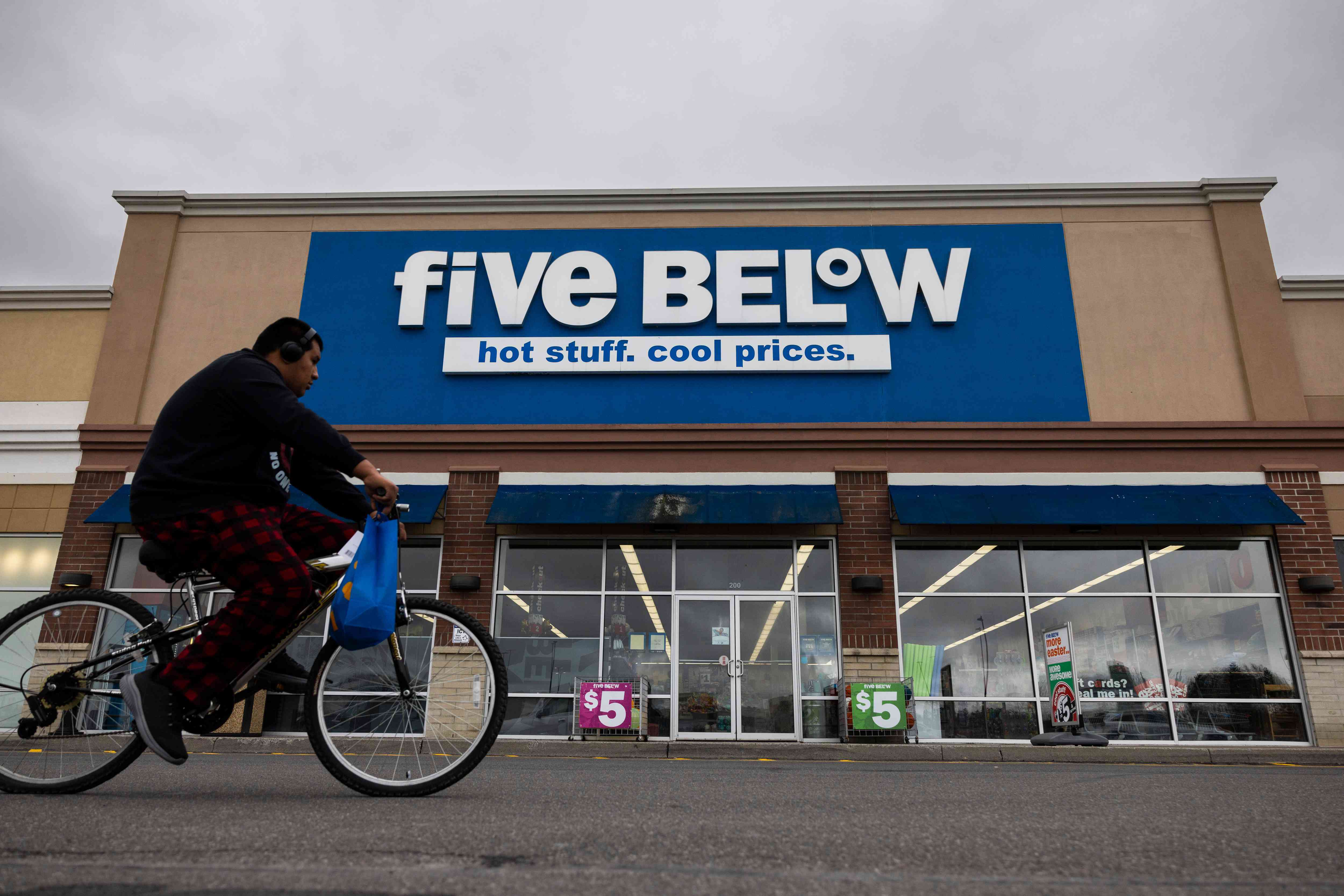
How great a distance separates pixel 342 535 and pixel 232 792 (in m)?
1.00

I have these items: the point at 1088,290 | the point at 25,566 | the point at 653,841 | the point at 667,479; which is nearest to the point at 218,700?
the point at 653,841

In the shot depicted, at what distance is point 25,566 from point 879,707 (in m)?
13.3

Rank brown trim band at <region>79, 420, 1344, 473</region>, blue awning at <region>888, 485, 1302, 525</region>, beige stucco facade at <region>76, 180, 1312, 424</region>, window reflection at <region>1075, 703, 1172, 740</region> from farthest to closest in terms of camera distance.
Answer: beige stucco facade at <region>76, 180, 1312, 424</region>
brown trim band at <region>79, 420, 1344, 473</region>
blue awning at <region>888, 485, 1302, 525</region>
window reflection at <region>1075, 703, 1172, 740</region>

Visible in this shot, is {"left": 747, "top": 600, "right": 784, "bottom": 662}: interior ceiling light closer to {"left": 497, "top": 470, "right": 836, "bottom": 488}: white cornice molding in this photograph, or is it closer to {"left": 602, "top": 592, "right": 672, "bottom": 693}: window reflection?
{"left": 602, "top": 592, "right": 672, "bottom": 693}: window reflection

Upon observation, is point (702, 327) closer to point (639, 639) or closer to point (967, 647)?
point (639, 639)

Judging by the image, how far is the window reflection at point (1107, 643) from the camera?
41.9ft

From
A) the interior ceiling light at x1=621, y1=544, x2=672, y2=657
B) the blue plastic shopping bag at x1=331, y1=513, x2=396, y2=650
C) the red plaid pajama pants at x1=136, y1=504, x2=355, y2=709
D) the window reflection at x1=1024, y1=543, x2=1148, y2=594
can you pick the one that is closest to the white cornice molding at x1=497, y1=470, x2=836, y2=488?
the interior ceiling light at x1=621, y1=544, x2=672, y2=657

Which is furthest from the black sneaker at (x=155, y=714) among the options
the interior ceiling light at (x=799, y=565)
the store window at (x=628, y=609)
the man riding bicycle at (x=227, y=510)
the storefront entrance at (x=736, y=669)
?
the interior ceiling light at (x=799, y=565)

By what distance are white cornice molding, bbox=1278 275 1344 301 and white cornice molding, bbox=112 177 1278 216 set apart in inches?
61.7

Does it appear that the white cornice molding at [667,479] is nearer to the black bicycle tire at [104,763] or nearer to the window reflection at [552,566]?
the window reflection at [552,566]

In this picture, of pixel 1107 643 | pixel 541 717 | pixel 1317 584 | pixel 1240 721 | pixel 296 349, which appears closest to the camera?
pixel 296 349

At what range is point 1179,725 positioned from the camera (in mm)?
12570

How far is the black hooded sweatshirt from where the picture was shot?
3.06 m

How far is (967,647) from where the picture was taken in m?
13.0
